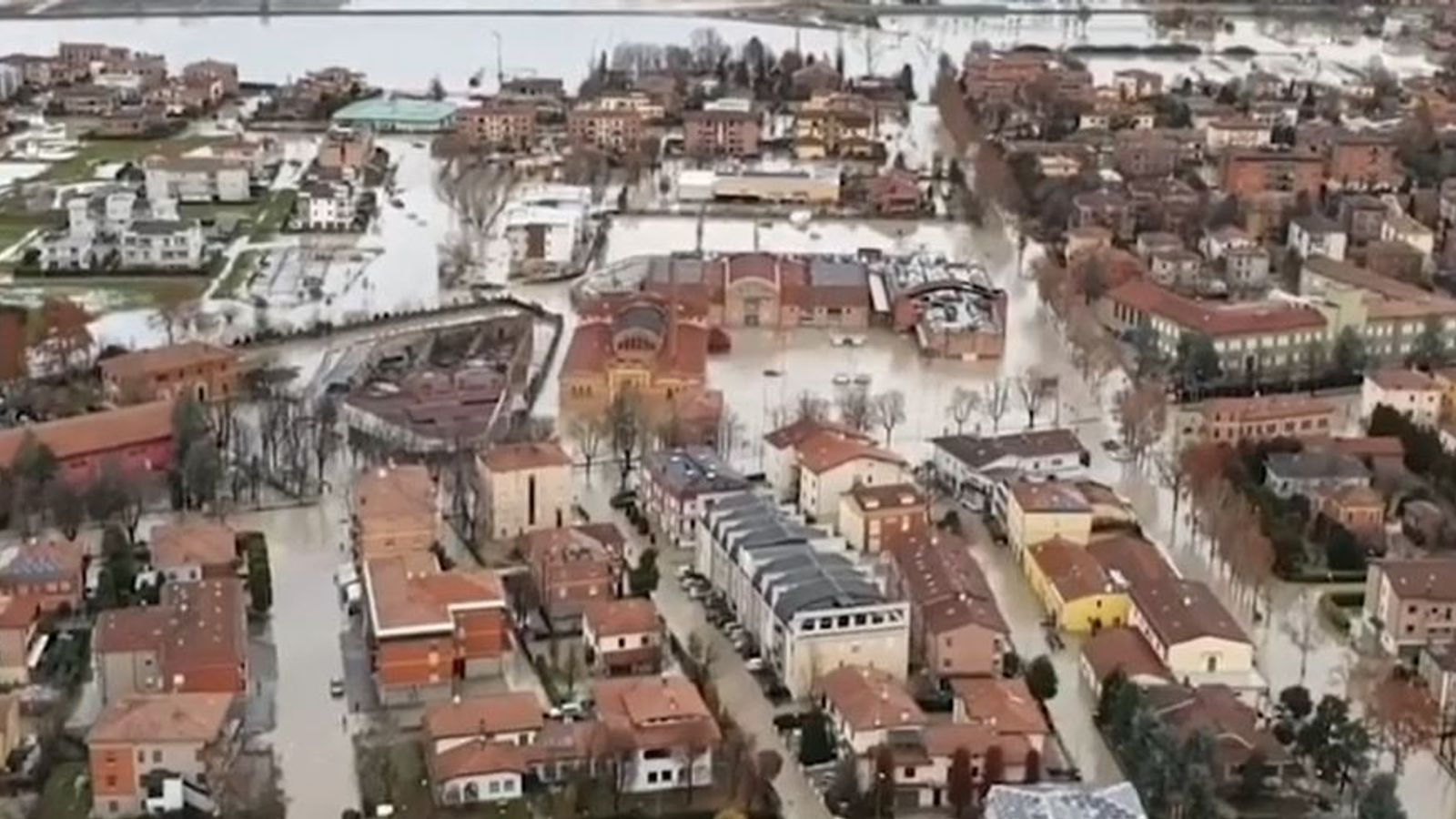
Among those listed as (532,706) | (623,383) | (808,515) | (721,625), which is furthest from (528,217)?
(532,706)

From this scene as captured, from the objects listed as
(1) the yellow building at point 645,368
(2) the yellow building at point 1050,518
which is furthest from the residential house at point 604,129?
(2) the yellow building at point 1050,518

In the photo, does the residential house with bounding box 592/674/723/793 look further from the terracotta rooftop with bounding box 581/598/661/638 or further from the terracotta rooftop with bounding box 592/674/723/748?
the terracotta rooftop with bounding box 581/598/661/638

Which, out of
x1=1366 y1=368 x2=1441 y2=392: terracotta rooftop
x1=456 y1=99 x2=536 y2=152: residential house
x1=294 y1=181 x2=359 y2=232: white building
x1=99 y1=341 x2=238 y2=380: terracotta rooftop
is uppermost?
x1=456 y1=99 x2=536 y2=152: residential house

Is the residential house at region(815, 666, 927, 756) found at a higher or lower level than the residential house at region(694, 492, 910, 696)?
lower

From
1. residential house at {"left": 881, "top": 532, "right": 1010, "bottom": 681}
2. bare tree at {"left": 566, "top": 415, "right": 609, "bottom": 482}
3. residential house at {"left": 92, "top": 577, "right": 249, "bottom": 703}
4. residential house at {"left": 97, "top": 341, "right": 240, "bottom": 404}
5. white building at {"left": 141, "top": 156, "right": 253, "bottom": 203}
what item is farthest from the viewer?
white building at {"left": 141, "top": 156, "right": 253, "bottom": 203}

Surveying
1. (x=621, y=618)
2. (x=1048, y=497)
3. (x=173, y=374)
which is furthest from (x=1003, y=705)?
(x=173, y=374)

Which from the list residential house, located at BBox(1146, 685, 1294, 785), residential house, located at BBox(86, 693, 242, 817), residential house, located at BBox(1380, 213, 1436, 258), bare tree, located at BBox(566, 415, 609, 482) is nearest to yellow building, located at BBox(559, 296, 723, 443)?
bare tree, located at BBox(566, 415, 609, 482)

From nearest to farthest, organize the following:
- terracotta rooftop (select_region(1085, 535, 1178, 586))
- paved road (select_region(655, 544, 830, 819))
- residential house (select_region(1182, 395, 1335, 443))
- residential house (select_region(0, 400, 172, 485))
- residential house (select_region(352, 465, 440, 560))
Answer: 1. paved road (select_region(655, 544, 830, 819))
2. terracotta rooftop (select_region(1085, 535, 1178, 586))
3. residential house (select_region(352, 465, 440, 560))
4. residential house (select_region(0, 400, 172, 485))
5. residential house (select_region(1182, 395, 1335, 443))
